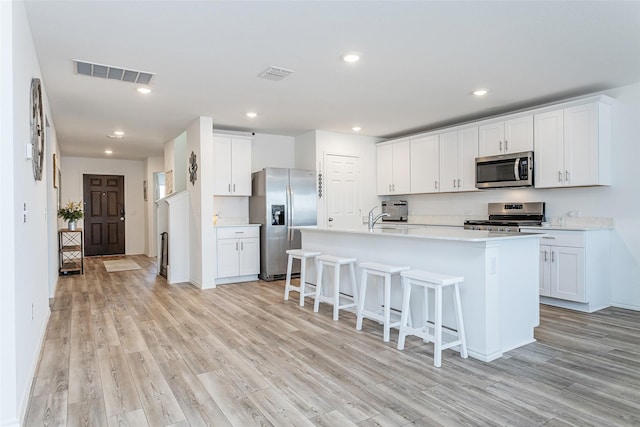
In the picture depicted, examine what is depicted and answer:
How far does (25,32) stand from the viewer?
8.52ft

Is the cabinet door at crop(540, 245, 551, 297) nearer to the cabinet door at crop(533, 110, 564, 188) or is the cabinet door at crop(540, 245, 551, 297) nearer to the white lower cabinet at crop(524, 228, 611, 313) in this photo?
the white lower cabinet at crop(524, 228, 611, 313)

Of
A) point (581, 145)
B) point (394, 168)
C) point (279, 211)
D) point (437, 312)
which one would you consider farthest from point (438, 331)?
point (394, 168)

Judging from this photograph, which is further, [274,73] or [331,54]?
[274,73]

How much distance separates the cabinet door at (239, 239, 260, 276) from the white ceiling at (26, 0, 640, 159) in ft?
6.50

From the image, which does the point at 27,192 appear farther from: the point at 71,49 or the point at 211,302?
the point at 211,302

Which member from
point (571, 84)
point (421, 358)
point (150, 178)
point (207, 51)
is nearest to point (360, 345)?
point (421, 358)

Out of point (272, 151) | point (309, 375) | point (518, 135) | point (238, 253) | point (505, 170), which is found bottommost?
point (309, 375)

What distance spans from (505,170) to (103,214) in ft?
30.0

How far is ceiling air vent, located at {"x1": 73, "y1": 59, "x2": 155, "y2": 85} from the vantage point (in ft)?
11.6

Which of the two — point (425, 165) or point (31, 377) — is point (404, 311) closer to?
point (31, 377)

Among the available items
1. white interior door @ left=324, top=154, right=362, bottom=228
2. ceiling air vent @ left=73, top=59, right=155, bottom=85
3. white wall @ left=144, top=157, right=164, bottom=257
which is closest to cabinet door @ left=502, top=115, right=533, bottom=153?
white interior door @ left=324, top=154, right=362, bottom=228

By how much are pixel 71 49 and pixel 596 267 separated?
5549 mm

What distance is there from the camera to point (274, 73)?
376 cm

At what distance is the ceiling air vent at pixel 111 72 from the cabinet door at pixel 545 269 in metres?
4.64
